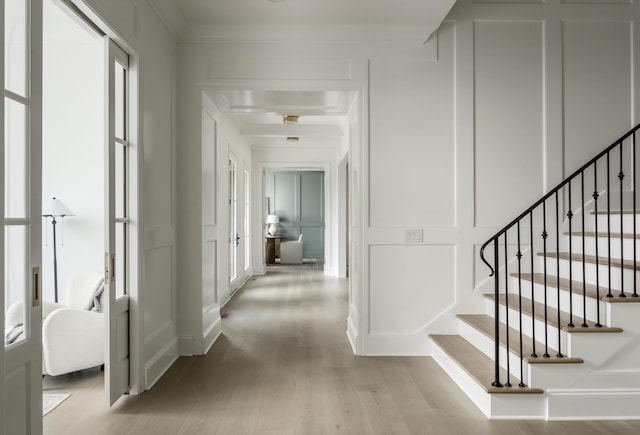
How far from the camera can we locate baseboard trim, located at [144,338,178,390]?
3.37m

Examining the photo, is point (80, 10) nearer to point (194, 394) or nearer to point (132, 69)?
point (132, 69)

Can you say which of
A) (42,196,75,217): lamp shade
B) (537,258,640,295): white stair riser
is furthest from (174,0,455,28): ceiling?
(537,258,640,295): white stair riser

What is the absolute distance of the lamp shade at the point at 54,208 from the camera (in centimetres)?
421

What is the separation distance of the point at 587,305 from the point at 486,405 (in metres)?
0.96

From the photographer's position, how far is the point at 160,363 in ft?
12.0

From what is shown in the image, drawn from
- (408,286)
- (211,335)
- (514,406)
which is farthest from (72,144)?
(514,406)

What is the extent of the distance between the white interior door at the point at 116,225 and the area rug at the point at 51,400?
39 centimetres

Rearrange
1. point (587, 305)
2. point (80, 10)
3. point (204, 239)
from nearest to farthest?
1. point (80, 10)
2. point (587, 305)
3. point (204, 239)

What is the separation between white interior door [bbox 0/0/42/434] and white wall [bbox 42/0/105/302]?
2.66m

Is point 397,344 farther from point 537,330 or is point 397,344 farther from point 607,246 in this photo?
point 607,246

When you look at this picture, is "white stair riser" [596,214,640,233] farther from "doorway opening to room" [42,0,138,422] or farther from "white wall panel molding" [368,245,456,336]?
"doorway opening to room" [42,0,138,422]

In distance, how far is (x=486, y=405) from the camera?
9.46 feet

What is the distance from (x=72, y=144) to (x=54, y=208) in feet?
2.22

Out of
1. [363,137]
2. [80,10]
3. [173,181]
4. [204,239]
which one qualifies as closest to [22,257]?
[80,10]
